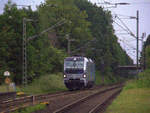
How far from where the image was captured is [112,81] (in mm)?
96000

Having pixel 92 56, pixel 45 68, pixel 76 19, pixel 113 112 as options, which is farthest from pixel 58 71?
pixel 113 112

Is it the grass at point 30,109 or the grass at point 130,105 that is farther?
the grass at point 130,105

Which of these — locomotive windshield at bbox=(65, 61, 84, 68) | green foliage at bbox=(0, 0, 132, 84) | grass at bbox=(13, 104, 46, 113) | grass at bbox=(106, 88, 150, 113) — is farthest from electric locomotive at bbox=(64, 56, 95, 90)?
grass at bbox=(13, 104, 46, 113)

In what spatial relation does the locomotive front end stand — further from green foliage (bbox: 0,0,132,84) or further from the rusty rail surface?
the rusty rail surface

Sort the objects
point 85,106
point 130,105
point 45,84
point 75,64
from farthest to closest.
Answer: point 45,84, point 75,64, point 85,106, point 130,105

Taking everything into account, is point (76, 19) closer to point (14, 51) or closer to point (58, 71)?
point (58, 71)

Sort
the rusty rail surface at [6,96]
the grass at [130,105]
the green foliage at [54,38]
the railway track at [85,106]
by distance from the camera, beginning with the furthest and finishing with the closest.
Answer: the green foliage at [54,38], the railway track at [85,106], the rusty rail surface at [6,96], the grass at [130,105]

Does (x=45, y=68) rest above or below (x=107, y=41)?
below

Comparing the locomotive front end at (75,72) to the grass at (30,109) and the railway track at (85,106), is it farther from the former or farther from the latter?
the grass at (30,109)

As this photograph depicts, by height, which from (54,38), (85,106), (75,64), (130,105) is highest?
(54,38)

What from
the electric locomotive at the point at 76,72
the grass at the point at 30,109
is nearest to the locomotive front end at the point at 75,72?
the electric locomotive at the point at 76,72

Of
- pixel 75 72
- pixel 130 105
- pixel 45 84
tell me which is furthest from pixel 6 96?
pixel 45 84

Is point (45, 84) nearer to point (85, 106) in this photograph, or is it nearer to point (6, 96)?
point (85, 106)

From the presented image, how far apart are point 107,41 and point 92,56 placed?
27.6 feet
